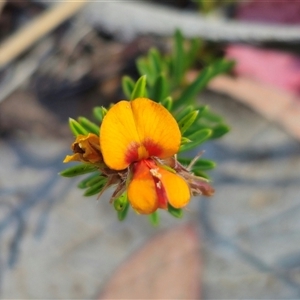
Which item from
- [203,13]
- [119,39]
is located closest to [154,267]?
[119,39]

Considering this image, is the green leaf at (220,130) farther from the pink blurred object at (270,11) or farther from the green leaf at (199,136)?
the pink blurred object at (270,11)

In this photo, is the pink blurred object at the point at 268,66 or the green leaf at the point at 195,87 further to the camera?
the pink blurred object at the point at 268,66

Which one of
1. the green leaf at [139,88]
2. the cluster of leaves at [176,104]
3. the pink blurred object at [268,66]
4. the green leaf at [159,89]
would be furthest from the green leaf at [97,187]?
the pink blurred object at [268,66]

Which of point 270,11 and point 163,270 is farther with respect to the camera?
point 270,11

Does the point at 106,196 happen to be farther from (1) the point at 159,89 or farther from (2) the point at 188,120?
(2) the point at 188,120

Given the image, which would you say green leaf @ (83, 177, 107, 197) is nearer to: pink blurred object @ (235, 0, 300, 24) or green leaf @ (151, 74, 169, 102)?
green leaf @ (151, 74, 169, 102)

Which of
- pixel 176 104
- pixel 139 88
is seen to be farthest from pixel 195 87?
pixel 139 88

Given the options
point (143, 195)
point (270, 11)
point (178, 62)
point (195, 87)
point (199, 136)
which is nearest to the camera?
point (143, 195)
